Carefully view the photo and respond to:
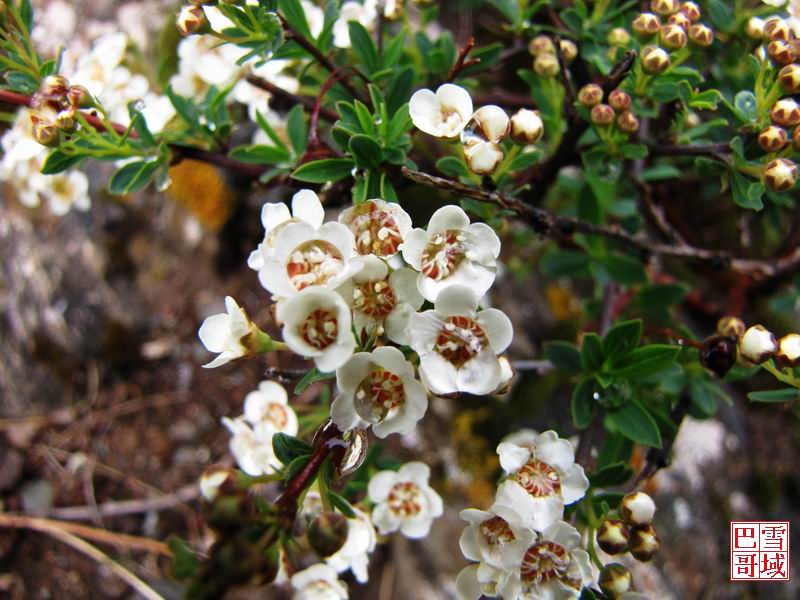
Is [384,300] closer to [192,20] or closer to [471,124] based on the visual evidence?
[471,124]

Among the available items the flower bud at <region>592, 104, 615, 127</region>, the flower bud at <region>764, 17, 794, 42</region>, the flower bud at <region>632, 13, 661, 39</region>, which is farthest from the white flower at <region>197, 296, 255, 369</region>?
the flower bud at <region>764, 17, 794, 42</region>

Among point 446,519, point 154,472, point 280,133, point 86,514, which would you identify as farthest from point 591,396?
point 86,514

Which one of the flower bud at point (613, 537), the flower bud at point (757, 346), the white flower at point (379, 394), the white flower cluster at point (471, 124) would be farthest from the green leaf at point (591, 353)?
the white flower at point (379, 394)

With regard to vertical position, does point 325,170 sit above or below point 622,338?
above

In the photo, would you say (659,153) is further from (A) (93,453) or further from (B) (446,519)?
(A) (93,453)

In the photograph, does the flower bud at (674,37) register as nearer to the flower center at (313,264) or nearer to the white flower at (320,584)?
the flower center at (313,264)

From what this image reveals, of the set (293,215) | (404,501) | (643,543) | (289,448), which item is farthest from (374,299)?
(404,501)
